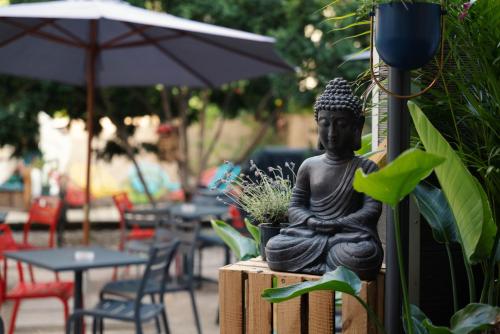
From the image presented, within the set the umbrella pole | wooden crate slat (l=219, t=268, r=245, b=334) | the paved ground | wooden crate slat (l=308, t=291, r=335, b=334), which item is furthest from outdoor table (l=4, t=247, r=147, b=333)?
wooden crate slat (l=308, t=291, r=335, b=334)

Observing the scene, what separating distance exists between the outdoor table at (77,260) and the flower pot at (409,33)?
9.34 feet

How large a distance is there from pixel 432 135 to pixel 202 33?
351 centimetres

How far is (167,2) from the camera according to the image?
997 cm

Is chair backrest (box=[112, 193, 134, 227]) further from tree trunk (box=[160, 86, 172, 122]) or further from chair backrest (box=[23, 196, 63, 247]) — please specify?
tree trunk (box=[160, 86, 172, 122])

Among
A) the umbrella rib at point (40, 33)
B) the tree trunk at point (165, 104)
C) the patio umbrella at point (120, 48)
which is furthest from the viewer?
the tree trunk at point (165, 104)

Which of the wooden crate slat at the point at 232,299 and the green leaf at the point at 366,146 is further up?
the green leaf at the point at 366,146

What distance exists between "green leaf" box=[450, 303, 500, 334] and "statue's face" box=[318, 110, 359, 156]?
2.29 feet

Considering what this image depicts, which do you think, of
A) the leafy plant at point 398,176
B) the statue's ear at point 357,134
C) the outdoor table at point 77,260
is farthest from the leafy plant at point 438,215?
the outdoor table at point 77,260

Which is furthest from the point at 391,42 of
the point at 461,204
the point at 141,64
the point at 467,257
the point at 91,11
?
the point at 141,64

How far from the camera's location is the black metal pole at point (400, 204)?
101 inches

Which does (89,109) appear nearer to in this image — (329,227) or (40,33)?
(40,33)

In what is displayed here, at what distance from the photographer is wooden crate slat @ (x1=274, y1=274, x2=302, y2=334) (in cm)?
274

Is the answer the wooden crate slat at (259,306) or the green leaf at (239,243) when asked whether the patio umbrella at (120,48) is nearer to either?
the green leaf at (239,243)

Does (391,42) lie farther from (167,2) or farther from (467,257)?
(167,2)
